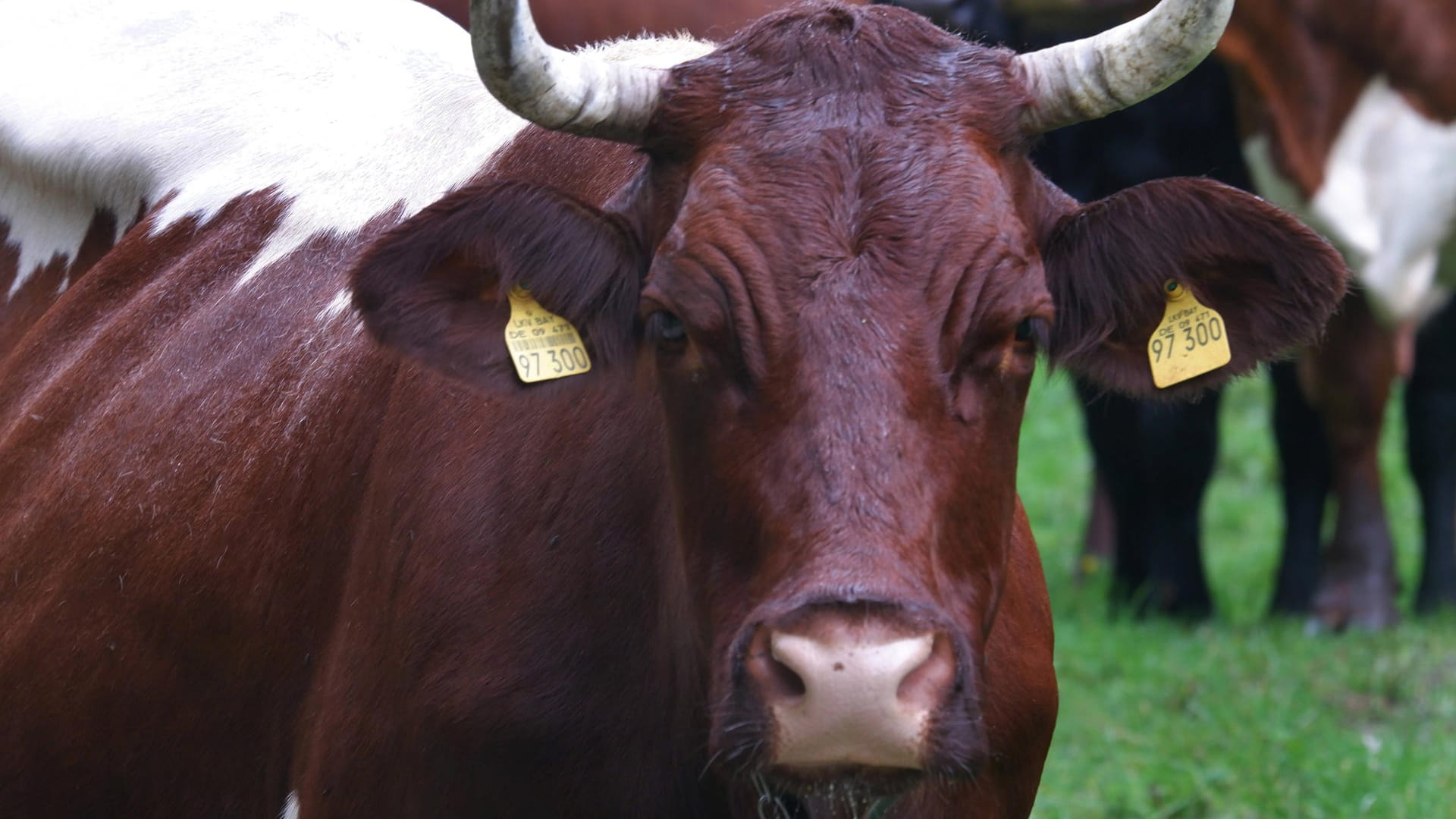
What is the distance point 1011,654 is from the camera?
10.7ft

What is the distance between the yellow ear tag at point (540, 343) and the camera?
9.98ft

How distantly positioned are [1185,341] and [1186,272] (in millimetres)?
119

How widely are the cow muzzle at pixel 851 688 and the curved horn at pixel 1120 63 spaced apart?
94 centimetres

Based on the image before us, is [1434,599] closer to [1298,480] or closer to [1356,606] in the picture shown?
[1356,606]

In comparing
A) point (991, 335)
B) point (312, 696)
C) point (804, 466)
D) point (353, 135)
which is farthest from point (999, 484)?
point (353, 135)

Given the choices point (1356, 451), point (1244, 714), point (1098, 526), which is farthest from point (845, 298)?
point (1098, 526)

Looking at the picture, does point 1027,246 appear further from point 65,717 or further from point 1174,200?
point 65,717

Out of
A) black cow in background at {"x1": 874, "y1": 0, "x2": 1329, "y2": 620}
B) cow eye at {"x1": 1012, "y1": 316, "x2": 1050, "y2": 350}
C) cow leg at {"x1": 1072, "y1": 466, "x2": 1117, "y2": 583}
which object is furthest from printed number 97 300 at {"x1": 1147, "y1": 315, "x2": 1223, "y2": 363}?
cow leg at {"x1": 1072, "y1": 466, "x2": 1117, "y2": 583}

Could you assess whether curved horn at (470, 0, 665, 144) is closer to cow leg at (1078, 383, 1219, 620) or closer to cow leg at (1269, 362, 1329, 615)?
cow leg at (1078, 383, 1219, 620)

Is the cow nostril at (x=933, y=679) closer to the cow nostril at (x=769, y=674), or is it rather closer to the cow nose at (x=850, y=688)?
the cow nose at (x=850, y=688)

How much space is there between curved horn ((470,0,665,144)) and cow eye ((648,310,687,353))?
31 cm

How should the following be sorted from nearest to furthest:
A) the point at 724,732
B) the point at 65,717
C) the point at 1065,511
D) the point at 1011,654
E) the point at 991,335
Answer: the point at 724,732, the point at 991,335, the point at 1011,654, the point at 65,717, the point at 1065,511

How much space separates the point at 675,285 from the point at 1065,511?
277 inches

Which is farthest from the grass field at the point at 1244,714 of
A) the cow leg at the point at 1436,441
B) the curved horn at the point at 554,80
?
the curved horn at the point at 554,80
